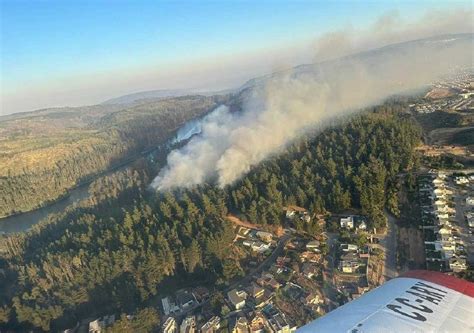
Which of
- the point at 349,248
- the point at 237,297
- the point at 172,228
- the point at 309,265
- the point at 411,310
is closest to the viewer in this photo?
the point at 411,310

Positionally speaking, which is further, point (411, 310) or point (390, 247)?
point (390, 247)

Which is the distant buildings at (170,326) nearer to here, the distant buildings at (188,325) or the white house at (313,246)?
the distant buildings at (188,325)

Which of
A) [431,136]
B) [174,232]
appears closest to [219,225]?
[174,232]

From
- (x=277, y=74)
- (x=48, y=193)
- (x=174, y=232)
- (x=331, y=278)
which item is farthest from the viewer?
(x=277, y=74)

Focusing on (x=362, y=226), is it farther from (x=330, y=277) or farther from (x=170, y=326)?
(x=170, y=326)

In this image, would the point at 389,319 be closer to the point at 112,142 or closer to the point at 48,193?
the point at 48,193

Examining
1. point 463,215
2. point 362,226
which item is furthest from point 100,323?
point 463,215

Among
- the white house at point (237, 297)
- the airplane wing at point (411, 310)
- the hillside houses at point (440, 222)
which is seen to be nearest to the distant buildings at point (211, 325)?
the white house at point (237, 297)
